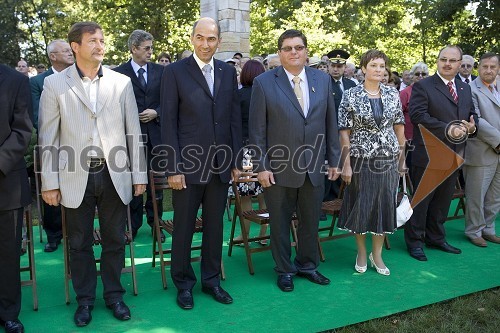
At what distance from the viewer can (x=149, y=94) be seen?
5.71 m

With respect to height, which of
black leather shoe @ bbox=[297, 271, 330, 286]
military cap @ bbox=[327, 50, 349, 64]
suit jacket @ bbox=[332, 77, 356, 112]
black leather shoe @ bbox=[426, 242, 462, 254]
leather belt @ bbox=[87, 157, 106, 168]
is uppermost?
military cap @ bbox=[327, 50, 349, 64]

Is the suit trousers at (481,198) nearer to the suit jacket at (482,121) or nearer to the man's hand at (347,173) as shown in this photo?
the suit jacket at (482,121)

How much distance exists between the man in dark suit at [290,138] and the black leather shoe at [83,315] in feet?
5.60

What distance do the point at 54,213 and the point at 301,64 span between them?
334cm

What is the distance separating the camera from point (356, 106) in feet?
15.9

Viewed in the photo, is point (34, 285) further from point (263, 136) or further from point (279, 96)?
point (279, 96)

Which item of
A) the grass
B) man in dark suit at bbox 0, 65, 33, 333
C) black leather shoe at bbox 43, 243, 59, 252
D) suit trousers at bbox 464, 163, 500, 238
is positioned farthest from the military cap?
man in dark suit at bbox 0, 65, 33, 333

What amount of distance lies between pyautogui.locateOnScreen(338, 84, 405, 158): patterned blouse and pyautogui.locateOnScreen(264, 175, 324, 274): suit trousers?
66 cm

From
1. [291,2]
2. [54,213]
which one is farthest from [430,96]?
[291,2]

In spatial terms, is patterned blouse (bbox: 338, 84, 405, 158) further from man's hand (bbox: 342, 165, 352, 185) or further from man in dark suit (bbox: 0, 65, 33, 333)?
man in dark suit (bbox: 0, 65, 33, 333)

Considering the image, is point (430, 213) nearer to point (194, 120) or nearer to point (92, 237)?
point (194, 120)

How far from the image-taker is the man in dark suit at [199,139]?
13.5 feet

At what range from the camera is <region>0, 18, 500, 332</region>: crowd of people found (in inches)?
149

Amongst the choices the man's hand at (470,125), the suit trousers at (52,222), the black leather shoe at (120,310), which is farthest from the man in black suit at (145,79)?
the man's hand at (470,125)
